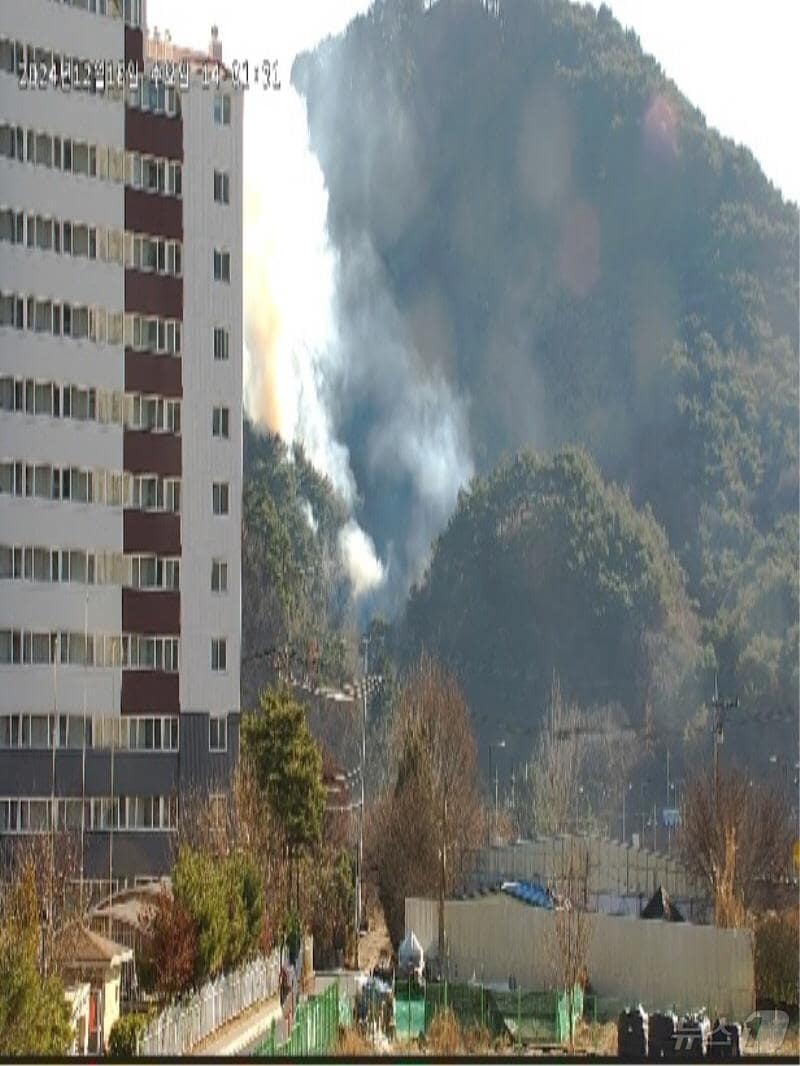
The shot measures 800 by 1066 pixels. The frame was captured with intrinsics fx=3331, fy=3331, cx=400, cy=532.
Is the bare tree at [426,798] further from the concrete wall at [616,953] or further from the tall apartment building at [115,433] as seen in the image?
the tall apartment building at [115,433]

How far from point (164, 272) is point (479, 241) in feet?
4.43

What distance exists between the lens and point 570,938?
13773 mm

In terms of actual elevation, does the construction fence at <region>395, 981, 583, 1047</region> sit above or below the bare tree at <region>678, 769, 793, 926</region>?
below

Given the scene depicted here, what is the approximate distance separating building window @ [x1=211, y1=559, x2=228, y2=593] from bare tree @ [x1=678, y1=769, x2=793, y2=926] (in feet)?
7.09

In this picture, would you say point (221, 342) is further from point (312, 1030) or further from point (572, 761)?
point (312, 1030)

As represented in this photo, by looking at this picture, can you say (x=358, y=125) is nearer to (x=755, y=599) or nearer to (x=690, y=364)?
(x=690, y=364)

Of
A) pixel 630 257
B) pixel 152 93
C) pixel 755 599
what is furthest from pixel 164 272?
pixel 755 599

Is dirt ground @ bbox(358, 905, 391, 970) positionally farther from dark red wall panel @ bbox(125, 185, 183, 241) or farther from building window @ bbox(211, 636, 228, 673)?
dark red wall panel @ bbox(125, 185, 183, 241)

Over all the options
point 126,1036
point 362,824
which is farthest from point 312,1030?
point 362,824

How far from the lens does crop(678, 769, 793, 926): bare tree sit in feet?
45.6

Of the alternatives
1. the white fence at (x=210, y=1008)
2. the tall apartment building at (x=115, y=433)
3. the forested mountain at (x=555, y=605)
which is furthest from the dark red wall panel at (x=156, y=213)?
the white fence at (x=210, y=1008)

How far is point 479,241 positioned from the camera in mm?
14242

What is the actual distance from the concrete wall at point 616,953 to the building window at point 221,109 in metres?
3.40

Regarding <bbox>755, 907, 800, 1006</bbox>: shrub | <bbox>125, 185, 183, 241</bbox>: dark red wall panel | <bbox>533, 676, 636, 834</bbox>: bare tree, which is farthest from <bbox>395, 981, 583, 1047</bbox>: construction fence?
<bbox>125, 185, 183, 241</bbox>: dark red wall panel
